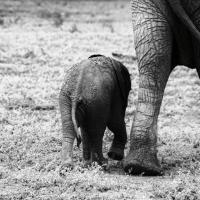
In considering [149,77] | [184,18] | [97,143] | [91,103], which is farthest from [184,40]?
[97,143]

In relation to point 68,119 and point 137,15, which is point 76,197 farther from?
point 137,15

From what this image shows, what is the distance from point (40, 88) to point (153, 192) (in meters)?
4.45

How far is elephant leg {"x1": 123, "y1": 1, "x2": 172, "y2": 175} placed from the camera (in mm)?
5852

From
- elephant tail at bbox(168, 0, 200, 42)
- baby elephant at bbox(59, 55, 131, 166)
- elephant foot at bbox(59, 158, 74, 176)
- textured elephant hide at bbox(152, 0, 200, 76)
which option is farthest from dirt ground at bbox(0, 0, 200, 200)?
elephant tail at bbox(168, 0, 200, 42)

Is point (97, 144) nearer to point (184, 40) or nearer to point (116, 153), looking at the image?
point (116, 153)

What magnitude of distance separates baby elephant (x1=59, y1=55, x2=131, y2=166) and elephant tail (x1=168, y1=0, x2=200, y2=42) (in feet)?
2.17

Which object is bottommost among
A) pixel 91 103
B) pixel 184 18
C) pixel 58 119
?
pixel 58 119

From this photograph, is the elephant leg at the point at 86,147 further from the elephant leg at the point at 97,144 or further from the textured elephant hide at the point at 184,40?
the textured elephant hide at the point at 184,40

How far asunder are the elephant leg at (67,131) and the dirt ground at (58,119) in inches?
4.8

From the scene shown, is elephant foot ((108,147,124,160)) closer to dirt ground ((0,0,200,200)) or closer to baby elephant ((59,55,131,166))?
dirt ground ((0,0,200,200))

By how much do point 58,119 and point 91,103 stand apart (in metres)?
2.44

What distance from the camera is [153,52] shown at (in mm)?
5949

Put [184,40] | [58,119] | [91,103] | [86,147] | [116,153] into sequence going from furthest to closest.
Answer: [58,119] → [116,153] → [184,40] → [86,147] → [91,103]

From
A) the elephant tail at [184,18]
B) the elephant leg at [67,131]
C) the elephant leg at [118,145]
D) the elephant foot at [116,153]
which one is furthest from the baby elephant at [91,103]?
the elephant tail at [184,18]
